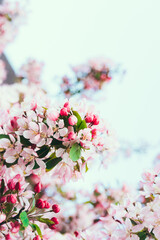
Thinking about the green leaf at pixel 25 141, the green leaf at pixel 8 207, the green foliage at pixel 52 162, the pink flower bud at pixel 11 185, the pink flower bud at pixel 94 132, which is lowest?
the green leaf at pixel 8 207

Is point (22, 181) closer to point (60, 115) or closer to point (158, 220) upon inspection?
point (60, 115)

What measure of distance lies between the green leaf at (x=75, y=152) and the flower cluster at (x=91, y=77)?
7.65 feet

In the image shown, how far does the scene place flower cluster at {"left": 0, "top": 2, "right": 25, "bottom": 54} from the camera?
11.2ft

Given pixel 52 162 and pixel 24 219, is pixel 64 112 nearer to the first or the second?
pixel 52 162

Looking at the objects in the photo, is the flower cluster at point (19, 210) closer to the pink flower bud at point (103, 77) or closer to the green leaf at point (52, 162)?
the green leaf at point (52, 162)

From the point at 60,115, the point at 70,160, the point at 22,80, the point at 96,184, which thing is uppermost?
the point at 60,115

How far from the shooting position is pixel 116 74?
3430 millimetres

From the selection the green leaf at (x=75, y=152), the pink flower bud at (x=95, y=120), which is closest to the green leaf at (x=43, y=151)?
the green leaf at (x=75, y=152)

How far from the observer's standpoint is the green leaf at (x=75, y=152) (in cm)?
100

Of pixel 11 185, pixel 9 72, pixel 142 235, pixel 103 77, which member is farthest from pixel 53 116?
pixel 9 72

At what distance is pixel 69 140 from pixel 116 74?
256 cm

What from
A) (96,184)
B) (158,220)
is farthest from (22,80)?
(158,220)

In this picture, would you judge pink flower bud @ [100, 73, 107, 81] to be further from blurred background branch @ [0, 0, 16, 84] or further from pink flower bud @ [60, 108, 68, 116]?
blurred background branch @ [0, 0, 16, 84]

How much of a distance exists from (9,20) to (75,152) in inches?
119
